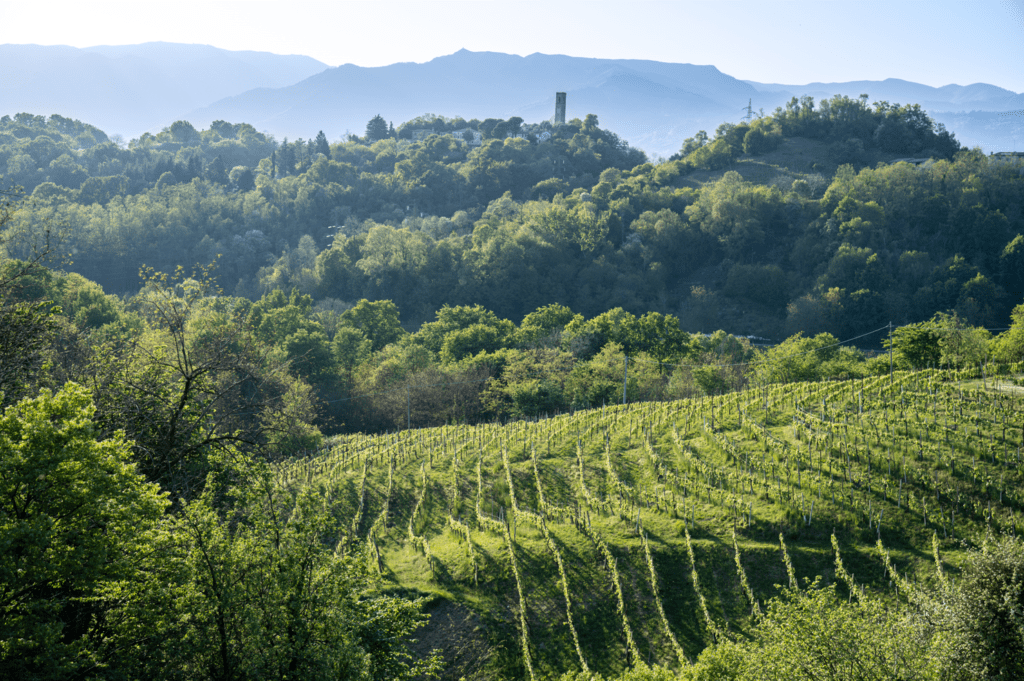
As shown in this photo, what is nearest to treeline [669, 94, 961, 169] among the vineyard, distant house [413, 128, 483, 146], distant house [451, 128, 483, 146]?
distant house [451, 128, 483, 146]

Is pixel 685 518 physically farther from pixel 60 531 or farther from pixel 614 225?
pixel 614 225

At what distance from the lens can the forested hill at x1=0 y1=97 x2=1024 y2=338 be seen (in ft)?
275

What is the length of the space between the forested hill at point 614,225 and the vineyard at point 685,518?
62.8 meters

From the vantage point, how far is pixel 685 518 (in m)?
18.2

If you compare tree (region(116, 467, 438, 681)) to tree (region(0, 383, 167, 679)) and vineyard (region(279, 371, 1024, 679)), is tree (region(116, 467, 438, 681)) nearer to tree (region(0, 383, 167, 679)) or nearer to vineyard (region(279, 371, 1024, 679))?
tree (region(0, 383, 167, 679))

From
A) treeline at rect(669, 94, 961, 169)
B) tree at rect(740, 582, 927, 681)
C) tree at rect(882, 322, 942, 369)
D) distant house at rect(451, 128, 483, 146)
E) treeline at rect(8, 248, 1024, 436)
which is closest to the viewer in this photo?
tree at rect(740, 582, 927, 681)

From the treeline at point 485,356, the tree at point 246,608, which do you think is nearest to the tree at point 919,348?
the treeline at point 485,356

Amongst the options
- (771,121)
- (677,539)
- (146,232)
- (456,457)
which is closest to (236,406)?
(677,539)

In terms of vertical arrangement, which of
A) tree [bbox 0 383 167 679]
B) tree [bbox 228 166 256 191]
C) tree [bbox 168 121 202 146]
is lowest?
tree [bbox 0 383 167 679]

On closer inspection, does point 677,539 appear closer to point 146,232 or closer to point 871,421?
point 871,421

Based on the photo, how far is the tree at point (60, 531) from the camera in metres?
8.23

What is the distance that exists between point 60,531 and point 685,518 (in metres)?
14.6

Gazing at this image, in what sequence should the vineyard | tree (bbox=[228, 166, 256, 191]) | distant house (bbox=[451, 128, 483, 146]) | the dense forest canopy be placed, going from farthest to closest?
distant house (bbox=[451, 128, 483, 146]) → tree (bbox=[228, 166, 256, 191]) → the vineyard → the dense forest canopy

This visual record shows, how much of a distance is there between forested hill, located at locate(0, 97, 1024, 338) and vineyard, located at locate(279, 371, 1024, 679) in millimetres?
62760
